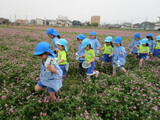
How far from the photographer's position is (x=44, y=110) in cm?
366

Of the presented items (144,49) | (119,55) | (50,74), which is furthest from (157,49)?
(50,74)

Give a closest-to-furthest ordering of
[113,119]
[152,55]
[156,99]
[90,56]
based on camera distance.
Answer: [113,119] < [156,99] < [90,56] < [152,55]

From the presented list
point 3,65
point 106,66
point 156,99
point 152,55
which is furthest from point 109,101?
point 152,55

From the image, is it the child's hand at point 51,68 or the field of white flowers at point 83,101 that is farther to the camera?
the field of white flowers at point 83,101

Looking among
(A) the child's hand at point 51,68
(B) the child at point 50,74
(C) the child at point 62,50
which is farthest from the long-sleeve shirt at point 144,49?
(A) the child's hand at point 51,68

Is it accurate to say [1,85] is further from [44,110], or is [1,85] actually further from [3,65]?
[44,110]

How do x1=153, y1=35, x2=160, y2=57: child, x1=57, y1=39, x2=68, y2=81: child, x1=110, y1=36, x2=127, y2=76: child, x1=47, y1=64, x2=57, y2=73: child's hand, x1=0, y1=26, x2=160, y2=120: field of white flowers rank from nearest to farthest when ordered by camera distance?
1. x1=47, y1=64, x2=57, y2=73: child's hand
2. x1=0, y1=26, x2=160, y2=120: field of white flowers
3. x1=57, y1=39, x2=68, y2=81: child
4. x1=110, y1=36, x2=127, y2=76: child
5. x1=153, y1=35, x2=160, y2=57: child

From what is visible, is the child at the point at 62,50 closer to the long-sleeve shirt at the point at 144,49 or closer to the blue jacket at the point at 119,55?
the blue jacket at the point at 119,55

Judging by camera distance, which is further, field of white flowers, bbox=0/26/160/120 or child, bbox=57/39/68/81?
child, bbox=57/39/68/81

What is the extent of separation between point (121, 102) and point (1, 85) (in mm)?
4364

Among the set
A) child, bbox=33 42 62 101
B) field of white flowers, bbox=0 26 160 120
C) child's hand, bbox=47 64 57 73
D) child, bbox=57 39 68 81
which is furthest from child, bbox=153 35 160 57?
child's hand, bbox=47 64 57 73

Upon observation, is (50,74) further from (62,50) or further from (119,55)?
(119,55)

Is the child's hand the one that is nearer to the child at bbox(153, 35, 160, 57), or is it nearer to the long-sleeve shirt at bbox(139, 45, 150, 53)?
the long-sleeve shirt at bbox(139, 45, 150, 53)

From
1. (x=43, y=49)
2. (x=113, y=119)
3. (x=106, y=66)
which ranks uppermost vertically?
(x=43, y=49)
